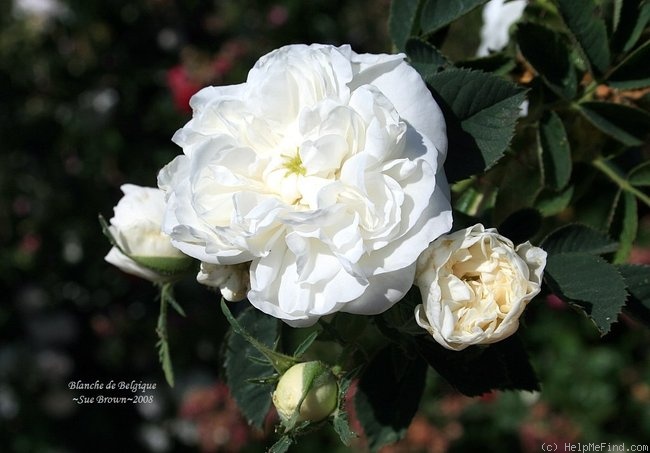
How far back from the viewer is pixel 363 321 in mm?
634

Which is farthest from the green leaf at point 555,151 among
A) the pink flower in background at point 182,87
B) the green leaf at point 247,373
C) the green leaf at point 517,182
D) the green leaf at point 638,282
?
the pink flower in background at point 182,87

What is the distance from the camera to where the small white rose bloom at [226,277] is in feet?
2.01

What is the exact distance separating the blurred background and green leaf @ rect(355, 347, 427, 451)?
1.29 m

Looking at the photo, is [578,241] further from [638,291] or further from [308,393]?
[308,393]

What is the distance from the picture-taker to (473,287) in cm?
56

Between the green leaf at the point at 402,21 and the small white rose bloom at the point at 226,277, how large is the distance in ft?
1.05

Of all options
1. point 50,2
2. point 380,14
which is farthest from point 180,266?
point 380,14

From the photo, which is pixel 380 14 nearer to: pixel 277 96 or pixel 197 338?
pixel 197 338

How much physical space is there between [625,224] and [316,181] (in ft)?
1.49

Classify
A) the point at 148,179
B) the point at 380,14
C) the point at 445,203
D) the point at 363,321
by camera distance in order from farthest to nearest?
1. the point at 380,14
2. the point at 148,179
3. the point at 363,321
4. the point at 445,203

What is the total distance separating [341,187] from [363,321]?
15cm

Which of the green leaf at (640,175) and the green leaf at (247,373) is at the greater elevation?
the green leaf at (640,175)

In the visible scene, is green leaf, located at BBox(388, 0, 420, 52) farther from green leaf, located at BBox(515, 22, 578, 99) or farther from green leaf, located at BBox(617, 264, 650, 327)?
green leaf, located at BBox(617, 264, 650, 327)

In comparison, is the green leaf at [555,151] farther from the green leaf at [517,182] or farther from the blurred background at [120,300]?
the blurred background at [120,300]
